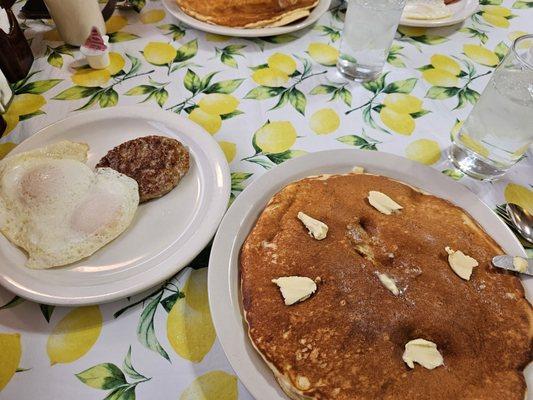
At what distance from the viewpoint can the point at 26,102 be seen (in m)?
1.27

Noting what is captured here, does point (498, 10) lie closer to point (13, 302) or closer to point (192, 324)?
point (192, 324)

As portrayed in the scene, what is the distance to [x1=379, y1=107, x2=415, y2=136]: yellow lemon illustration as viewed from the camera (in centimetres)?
123

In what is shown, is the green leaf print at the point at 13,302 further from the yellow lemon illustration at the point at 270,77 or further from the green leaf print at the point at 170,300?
the yellow lemon illustration at the point at 270,77

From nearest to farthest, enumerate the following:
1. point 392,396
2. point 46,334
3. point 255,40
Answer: point 392,396 < point 46,334 < point 255,40

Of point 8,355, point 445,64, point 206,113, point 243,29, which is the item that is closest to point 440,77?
point 445,64

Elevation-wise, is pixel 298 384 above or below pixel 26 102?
below

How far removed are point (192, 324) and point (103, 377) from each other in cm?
19

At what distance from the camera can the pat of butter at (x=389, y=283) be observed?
0.77m

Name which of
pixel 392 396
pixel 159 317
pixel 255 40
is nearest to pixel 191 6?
pixel 255 40

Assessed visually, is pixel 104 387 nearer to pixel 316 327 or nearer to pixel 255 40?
pixel 316 327

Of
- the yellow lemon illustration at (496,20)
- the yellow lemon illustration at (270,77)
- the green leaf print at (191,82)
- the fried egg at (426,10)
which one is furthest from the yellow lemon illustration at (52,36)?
the yellow lemon illustration at (496,20)

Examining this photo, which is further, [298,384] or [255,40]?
[255,40]

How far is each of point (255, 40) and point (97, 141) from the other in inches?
29.9

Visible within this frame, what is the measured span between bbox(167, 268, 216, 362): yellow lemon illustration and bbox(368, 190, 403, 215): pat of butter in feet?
1.41
